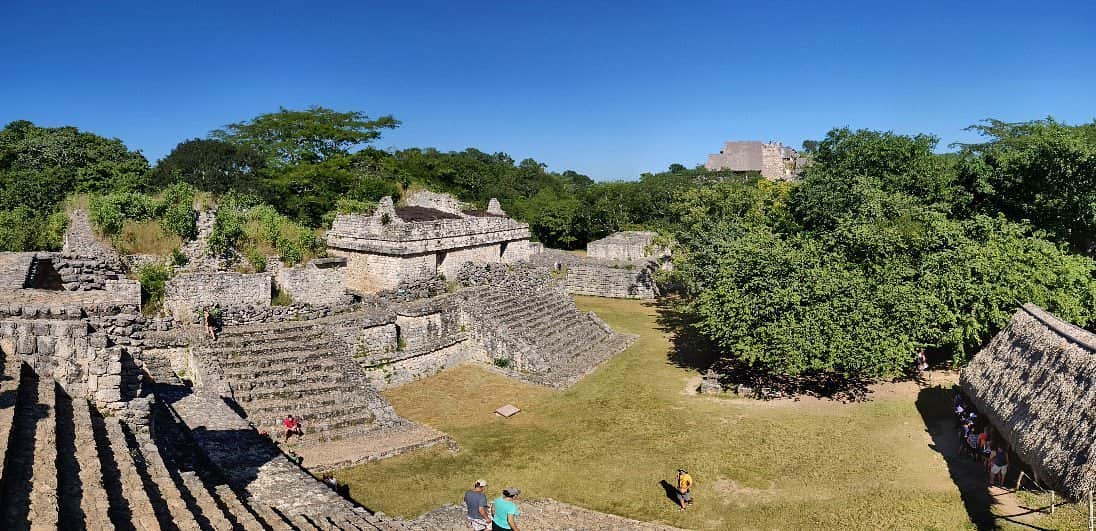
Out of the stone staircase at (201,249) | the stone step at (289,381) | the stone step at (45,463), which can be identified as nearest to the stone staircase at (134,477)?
the stone step at (45,463)

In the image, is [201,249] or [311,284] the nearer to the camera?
[201,249]

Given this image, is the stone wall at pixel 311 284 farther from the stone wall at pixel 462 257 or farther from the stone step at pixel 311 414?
the stone step at pixel 311 414

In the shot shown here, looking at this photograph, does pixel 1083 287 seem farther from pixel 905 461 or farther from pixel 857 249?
pixel 905 461

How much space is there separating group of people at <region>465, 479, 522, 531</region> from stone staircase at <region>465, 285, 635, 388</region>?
822 cm

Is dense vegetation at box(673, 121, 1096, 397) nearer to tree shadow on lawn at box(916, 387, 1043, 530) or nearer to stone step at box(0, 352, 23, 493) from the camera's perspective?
tree shadow on lawn at box(916, 387, 1043, 530)

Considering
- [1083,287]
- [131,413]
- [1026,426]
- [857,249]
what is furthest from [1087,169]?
[131,413]

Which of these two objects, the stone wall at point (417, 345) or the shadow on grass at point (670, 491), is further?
the stone wall at point (417, 345)

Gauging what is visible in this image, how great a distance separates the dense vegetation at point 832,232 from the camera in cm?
1541

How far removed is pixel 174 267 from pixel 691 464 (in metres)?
13.7

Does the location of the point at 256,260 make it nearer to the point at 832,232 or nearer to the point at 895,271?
the point at 832,232

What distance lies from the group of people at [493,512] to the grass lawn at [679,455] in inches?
90.7

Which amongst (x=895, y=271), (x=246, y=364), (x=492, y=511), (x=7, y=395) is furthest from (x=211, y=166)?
(x=895, y=271)

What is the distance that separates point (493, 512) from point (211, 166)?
27.6 m

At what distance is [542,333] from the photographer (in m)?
19.3
